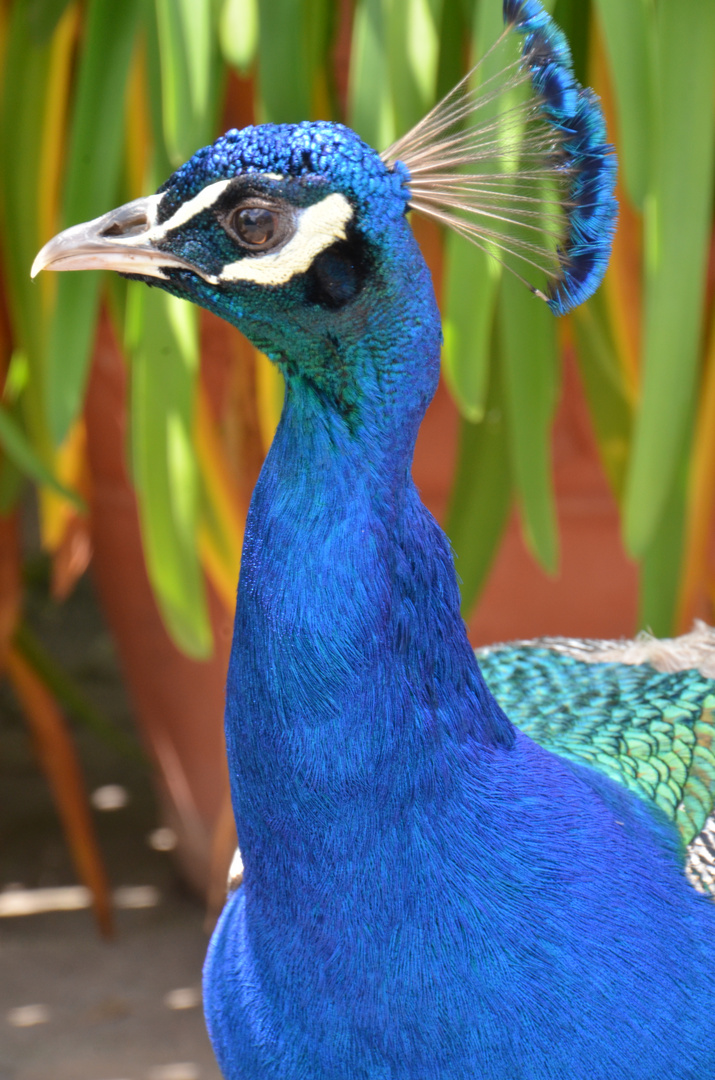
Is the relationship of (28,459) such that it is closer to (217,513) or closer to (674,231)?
(217,513)

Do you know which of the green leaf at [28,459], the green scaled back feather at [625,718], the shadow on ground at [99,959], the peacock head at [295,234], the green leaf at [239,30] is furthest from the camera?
the shadow on ground at [99,959]

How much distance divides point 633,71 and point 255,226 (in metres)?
0.47

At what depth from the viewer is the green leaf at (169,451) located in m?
1.06

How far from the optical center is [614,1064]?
2.04ft

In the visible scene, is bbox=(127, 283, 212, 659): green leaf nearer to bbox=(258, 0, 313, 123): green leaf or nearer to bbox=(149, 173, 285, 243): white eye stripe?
bbox=(258, 0, 313, 123): green leaf

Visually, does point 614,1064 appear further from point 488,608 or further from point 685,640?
point 488,608

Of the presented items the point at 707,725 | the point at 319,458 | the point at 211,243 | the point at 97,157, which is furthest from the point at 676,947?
the point at 97,157

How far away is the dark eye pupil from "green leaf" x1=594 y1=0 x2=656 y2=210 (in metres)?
0.43

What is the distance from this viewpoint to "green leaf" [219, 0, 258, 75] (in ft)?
3.32

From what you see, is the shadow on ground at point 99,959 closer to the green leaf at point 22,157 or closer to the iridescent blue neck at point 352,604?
the green leaf at point 22,157

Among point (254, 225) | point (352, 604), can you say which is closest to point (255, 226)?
point (254, 225)

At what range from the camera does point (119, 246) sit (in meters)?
0.60

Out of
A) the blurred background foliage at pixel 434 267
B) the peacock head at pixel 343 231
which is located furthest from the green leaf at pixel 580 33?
the peacock head at pixel 343 231

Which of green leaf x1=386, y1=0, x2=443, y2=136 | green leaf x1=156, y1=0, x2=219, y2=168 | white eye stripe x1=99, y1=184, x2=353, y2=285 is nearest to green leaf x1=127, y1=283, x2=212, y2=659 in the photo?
green leaf x1=156, y1=0, x2=219, y2=168
